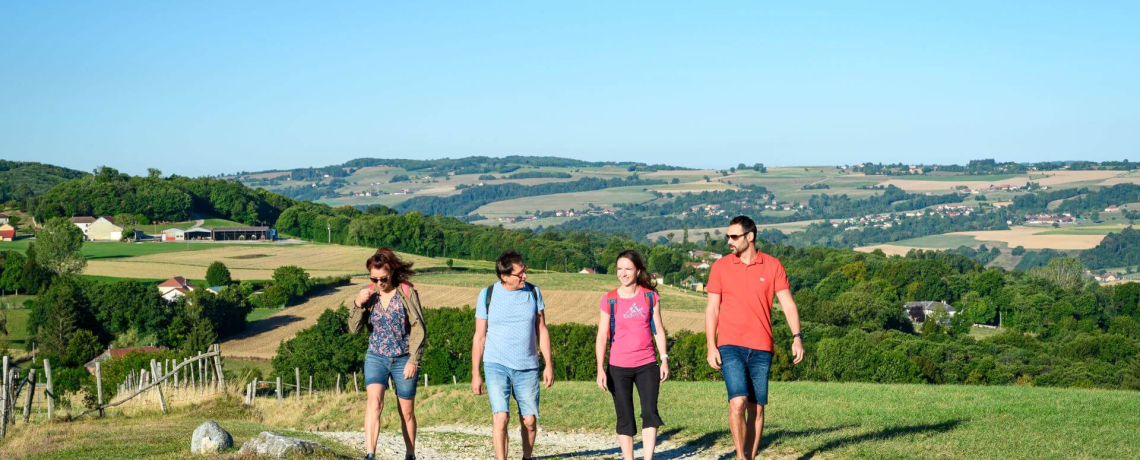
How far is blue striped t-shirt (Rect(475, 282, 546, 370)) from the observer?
983 cm

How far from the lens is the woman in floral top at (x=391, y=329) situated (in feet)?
33.3

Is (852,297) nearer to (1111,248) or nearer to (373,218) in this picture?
(373,218)

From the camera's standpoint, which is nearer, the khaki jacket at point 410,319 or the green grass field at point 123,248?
the khaki jacket at point 410,319

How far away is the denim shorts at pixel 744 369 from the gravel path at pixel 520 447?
6.50 ft

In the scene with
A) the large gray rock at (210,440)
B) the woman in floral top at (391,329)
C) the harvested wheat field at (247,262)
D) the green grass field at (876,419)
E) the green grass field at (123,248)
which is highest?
the woman in floral top at (391,329)

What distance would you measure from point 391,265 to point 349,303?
2735 inches

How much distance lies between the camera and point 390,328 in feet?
33.3

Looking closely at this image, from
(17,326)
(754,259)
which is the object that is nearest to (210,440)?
(754,259)

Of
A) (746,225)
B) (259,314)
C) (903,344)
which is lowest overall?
(903,344)

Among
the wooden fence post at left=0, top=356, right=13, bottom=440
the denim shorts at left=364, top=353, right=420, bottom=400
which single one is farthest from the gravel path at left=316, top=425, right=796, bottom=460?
the wooden fence post at left=0, top=356, right=13, bottom=440

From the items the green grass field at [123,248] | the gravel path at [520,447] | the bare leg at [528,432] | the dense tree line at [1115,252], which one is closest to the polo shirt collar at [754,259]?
the bare leg at [528,432]

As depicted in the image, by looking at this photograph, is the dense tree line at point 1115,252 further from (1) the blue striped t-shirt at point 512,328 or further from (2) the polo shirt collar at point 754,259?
(1) the blue striped t-shirt at point 512,328

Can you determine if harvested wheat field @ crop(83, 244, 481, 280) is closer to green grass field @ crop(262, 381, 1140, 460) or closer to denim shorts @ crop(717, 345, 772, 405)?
green grass field @ crop(262, 381, 1140, 460)

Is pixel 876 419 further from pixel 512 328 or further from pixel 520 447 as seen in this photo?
pixel 512 328
